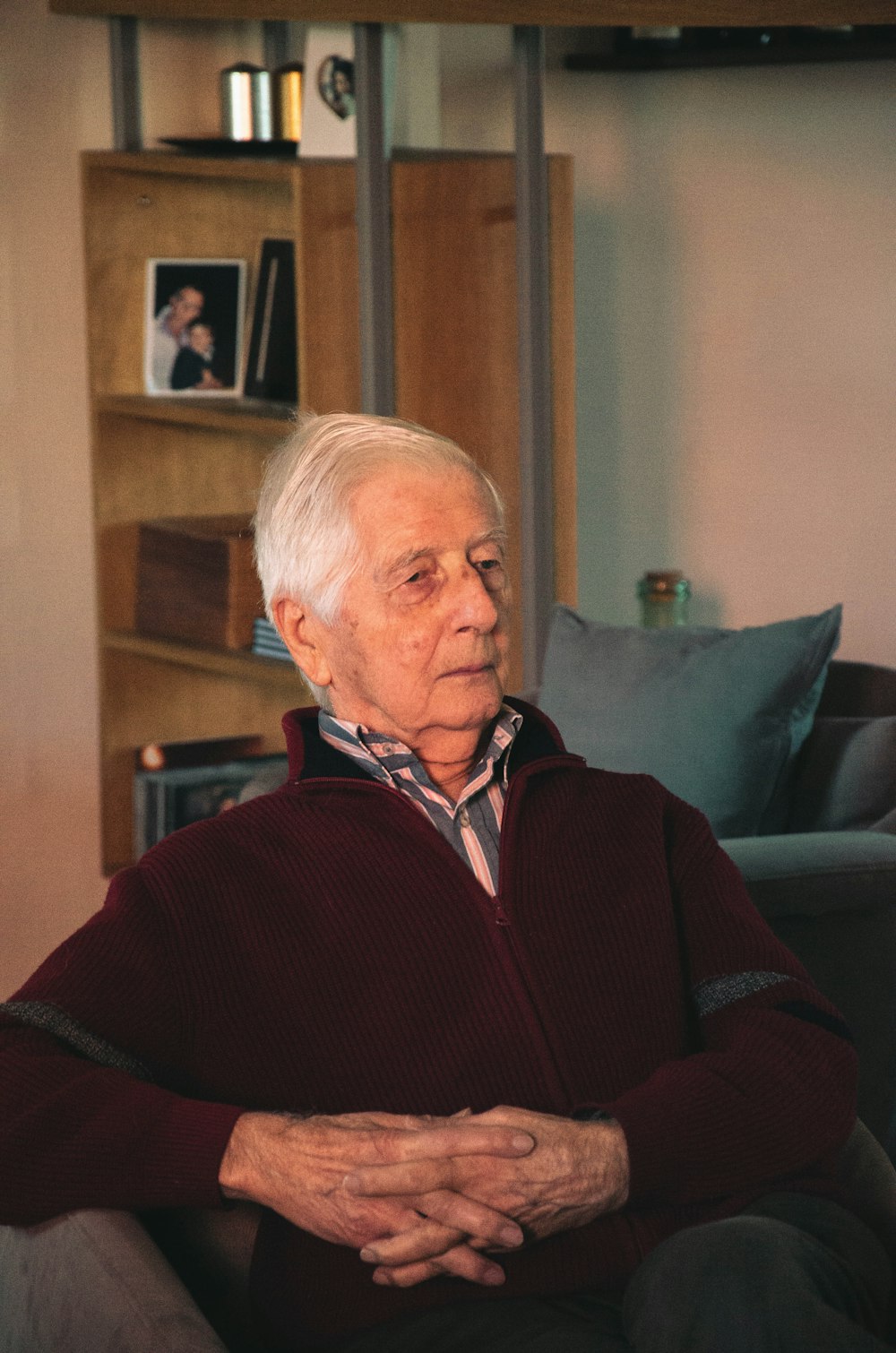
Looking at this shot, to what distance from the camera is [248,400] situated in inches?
135

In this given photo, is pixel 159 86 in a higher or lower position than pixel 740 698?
higher

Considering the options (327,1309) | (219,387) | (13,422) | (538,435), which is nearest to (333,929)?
(327,1309)

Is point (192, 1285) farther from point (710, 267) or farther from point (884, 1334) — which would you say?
point (710, 267)

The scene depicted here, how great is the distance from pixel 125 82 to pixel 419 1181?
2957 millimetres

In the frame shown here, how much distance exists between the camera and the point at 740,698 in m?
2.20

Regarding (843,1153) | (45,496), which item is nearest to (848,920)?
(843,1153)

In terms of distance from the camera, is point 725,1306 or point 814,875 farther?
point 814,875

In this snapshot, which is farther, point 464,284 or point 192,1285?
point 464,284

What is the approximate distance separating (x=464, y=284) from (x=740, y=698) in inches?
48.3

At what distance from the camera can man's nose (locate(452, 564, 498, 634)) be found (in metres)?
1.43

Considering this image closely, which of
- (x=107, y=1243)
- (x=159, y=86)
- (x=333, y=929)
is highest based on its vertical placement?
(x=159, y=86)

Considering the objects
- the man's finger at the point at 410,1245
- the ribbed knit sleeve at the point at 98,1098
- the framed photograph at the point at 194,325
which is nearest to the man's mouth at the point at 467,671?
the ribbed knit sleeve at the point at 98,1098

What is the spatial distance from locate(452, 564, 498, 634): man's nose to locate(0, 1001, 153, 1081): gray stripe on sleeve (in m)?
0.49

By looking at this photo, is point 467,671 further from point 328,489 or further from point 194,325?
point 194,325
